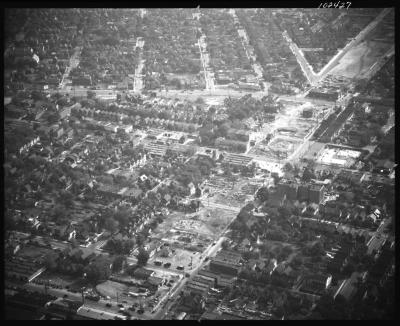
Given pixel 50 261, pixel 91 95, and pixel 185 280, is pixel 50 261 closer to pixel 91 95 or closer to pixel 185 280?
pixel 185 280

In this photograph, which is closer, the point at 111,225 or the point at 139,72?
the point at 111,225

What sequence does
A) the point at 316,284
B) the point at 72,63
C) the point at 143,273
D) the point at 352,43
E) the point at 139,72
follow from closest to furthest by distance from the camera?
1. the point at 316,284
2. the point at 143,273
3. the point at 139,72
4. the point at 72,63
5. the point at 352,43

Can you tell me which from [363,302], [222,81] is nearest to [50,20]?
[222,81]

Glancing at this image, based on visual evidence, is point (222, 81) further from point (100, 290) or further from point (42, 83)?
point (100, 290)

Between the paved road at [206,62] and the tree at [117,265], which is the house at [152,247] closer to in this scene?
the tree at [117,265]

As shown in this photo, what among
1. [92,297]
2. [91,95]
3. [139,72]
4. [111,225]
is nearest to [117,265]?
[92,297]

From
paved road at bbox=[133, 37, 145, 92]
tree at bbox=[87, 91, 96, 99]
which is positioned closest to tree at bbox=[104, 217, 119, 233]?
tree at bbox=[87, 91, 96, 99]

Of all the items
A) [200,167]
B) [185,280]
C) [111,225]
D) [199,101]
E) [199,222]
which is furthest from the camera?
[199,101]

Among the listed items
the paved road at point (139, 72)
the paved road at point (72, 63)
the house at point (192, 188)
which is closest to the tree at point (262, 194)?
the house at point (192, 188)

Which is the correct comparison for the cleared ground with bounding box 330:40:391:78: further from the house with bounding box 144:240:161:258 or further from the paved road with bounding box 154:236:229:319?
the house with bounding box 144:240:161:258
